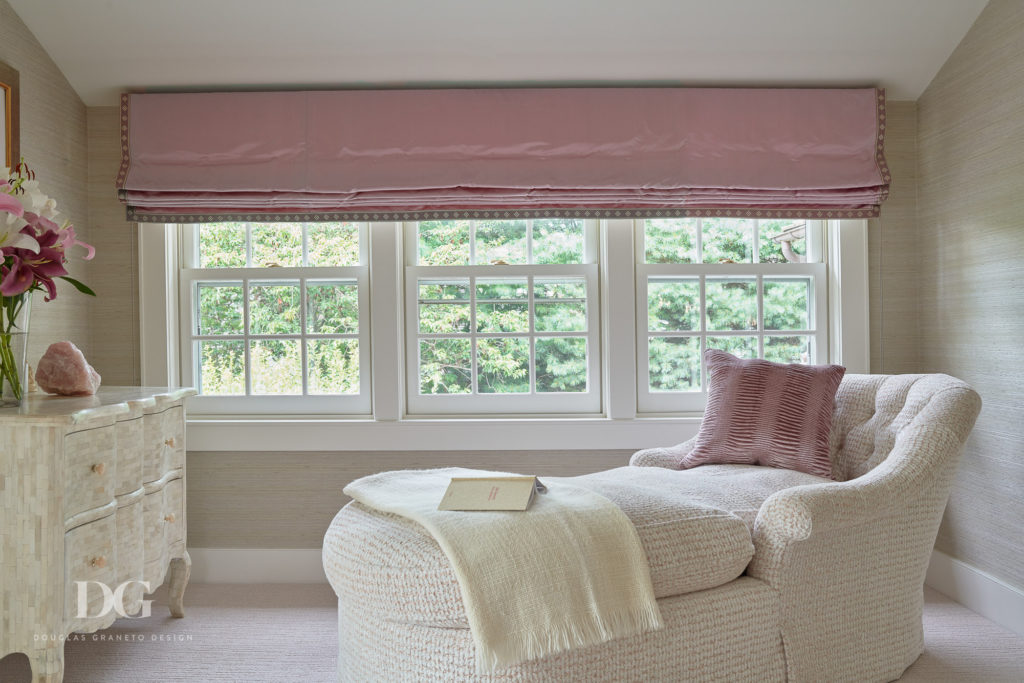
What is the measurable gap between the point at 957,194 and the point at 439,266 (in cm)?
216

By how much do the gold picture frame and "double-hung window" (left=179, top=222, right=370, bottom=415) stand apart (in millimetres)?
762

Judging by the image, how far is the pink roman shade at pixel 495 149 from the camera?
3119 mm

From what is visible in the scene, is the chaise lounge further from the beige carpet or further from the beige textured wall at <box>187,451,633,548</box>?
the beige textured wall at <box>187,451,633,548</box>

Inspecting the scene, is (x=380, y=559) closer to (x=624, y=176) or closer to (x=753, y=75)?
(x=624, y=176)

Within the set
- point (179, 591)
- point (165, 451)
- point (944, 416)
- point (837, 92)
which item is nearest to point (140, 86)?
point (165, 451)

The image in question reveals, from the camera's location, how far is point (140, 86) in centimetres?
319

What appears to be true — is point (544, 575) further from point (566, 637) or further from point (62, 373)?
point (62, 373)

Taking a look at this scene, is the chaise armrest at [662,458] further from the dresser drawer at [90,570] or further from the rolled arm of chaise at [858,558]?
the dresser drawer at [90,570]

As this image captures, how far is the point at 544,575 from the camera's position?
65.1 inches

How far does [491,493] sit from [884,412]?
149 cm

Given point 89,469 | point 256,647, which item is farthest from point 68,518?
point 256,647

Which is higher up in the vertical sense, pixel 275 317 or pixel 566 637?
pixel 275 317

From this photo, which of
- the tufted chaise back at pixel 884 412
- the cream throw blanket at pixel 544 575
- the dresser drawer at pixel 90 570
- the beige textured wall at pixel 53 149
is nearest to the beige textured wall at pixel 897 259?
the tufted chaise back at pixel 884 412

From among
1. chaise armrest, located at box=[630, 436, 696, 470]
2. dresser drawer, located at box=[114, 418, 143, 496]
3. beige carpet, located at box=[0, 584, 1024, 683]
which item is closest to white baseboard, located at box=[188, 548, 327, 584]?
beige carpet, located at box=[0, 584, 1024, 683]
